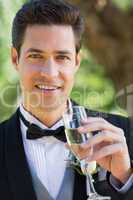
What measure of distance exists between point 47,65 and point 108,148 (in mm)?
503

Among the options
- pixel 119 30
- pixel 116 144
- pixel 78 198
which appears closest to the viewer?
pixel 116 144

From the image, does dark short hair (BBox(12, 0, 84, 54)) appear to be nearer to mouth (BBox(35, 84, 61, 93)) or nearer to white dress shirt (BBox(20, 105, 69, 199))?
mouth (BBox(35, 84, 61, 93))

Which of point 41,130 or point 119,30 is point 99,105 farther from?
point 41,130

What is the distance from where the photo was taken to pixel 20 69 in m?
3.70

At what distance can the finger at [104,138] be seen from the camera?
3221 millimetres

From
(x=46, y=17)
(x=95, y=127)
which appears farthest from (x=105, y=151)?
(x=46, y=17)

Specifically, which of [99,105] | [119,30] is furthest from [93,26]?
[99,105]

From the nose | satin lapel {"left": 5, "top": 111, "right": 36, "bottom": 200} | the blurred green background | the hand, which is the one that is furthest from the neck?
the blurred green background

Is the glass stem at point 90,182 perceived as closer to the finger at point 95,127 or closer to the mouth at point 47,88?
the finger at point 95,127

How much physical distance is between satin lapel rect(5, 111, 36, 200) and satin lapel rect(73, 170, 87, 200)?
7.6 inches

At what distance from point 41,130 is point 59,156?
148 mm

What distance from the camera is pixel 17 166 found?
11.8 feet

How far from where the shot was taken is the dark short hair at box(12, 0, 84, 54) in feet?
12.2

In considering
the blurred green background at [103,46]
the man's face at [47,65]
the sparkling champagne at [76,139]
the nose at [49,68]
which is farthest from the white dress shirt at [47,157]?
the blurred green background at [103,46]
